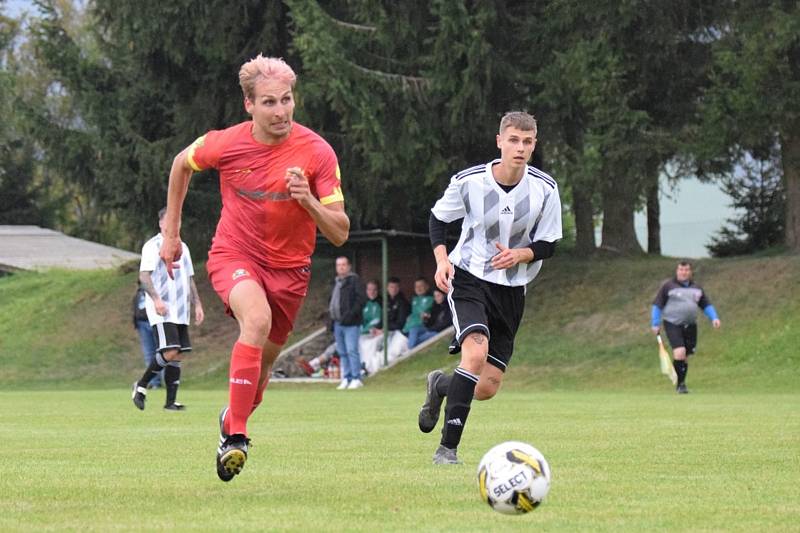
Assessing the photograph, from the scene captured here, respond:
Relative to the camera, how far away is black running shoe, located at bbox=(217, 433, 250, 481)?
7762 mm

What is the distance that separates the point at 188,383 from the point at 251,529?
27343mm

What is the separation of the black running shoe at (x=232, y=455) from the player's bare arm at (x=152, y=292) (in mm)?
9913

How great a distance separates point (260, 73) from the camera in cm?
Answer: 836

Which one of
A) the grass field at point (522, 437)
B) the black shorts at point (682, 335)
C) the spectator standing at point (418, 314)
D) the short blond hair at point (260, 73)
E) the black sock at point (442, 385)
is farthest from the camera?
the spectator standing at point (418, 314)

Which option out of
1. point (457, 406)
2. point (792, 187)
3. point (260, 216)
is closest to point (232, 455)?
point (260, 216)

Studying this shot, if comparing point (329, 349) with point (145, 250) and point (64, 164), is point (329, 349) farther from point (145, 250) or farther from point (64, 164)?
point (145, 250)

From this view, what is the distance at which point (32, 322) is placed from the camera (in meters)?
40.0

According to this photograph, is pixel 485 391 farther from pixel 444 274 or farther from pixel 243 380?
pixel 243 380

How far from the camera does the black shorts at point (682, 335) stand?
23.9 metres

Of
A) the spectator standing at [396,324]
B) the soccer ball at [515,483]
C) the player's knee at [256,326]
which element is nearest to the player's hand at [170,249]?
the player's knee at [256,326]

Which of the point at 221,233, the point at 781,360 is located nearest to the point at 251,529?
the point at 221,233

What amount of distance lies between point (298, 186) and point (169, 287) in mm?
10531

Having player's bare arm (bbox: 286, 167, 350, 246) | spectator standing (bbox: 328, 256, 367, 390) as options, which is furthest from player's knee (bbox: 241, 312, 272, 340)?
spectator standing (bbox: 328, 256, 367, 390)

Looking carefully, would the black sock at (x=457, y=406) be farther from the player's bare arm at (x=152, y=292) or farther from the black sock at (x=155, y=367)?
the black sock at (x=155, y=367)
